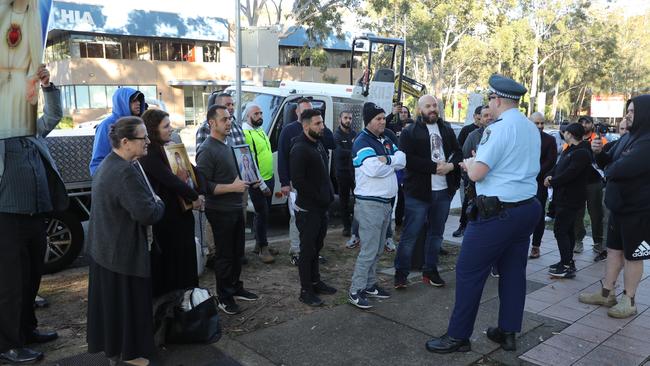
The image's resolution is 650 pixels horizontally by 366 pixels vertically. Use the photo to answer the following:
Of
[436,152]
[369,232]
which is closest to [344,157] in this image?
[436,152]

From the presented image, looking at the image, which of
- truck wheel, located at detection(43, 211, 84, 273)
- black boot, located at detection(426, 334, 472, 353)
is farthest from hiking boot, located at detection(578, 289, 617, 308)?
truck wheel, located at detection(43, 211, 84, 273)

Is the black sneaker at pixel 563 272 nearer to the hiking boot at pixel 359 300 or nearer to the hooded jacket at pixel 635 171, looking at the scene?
the hooded jacket at pixel 635 171

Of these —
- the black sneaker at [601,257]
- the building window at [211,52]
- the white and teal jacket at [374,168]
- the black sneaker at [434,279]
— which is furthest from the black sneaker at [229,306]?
the building window at [211,52]

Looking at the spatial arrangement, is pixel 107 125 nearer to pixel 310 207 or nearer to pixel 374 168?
pixel 310 207

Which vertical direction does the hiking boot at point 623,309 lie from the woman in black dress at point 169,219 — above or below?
below

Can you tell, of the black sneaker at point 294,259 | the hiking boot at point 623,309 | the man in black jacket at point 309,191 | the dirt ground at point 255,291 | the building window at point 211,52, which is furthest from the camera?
the building window at point 211,52

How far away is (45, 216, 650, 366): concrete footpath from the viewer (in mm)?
3783

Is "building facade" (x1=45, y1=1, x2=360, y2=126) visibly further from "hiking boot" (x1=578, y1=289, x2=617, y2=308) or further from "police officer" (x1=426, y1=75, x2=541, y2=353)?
"police officer" (x1=426, y1=75, x2=541, y2=353)

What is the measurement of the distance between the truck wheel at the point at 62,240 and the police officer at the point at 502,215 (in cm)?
401

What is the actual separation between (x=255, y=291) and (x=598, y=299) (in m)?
3.35

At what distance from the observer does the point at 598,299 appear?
194 inches

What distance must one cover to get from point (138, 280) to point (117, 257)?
0.22m

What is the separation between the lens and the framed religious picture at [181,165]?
3975mm

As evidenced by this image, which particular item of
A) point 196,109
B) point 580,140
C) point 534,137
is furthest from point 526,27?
point 534,137
